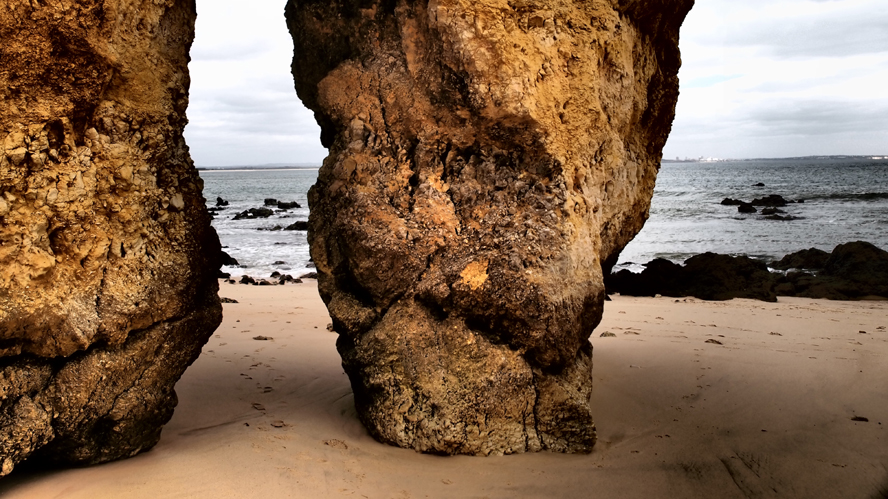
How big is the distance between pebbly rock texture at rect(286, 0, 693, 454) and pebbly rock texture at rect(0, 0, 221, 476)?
2.89 ft

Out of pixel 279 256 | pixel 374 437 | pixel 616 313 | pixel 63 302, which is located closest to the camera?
pixel 63 302

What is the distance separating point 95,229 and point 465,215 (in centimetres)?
189

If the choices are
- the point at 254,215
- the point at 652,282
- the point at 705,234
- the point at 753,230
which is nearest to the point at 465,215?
the point at 652,282

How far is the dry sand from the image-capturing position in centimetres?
318

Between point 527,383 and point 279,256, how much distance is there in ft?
43.7

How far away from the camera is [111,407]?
326 cm

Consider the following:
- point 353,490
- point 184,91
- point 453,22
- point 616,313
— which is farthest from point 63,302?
point 616,313

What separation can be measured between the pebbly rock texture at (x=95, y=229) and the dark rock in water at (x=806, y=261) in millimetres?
12116

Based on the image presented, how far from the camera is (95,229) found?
313cm

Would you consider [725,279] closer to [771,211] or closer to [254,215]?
[771,211]

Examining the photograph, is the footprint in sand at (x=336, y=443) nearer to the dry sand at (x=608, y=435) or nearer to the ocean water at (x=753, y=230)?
the dry sand at (x=608, y=435)

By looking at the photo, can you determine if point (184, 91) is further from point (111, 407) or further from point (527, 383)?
point (527, 383)

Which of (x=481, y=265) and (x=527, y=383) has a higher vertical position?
(x=481, y=265)

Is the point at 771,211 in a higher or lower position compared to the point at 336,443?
lower
